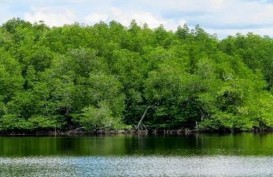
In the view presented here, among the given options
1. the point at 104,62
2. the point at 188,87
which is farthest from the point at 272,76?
the point at 104,62

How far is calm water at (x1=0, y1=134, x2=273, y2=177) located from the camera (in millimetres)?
55562

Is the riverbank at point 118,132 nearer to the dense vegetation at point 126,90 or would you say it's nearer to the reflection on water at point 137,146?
the dense vegetation at point 126,90

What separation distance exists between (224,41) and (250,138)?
55.3 meters

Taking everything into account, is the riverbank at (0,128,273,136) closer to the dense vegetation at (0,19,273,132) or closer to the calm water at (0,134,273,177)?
the dense vegetation at (0,19,273,132)

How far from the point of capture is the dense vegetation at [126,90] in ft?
348

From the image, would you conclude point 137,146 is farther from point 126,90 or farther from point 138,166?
point 126,90

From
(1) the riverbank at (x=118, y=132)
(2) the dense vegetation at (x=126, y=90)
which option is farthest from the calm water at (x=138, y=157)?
(2) the dense vegetation at (x=126, y=90)

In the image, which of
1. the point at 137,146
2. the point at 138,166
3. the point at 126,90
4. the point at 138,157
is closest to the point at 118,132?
the point at 126,90

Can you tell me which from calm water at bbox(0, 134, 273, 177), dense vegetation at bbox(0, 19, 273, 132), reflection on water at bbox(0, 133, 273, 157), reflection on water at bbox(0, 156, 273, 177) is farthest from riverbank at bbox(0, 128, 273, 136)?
reflection on water at bbox(0, 156, 273, 177)

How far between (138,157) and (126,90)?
48.5 meters

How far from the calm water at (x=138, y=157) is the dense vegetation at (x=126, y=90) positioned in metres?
15.3

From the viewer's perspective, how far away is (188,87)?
108875 mm

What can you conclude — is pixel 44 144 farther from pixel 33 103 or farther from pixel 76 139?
pixel 33 103

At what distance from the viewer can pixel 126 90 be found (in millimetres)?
114875
